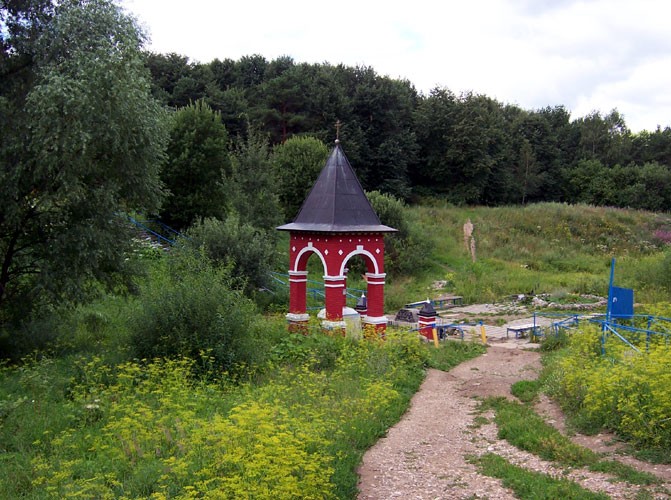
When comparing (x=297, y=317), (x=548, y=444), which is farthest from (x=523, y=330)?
(x=548, y=444)

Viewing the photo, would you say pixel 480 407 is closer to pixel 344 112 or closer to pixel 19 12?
pixel 19 12

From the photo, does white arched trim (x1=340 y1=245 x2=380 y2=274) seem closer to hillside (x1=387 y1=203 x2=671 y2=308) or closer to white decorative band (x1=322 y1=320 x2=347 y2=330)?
white decorative band (x1=322 y1=320 x2=347 y2=330)

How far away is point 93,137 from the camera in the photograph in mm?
11875

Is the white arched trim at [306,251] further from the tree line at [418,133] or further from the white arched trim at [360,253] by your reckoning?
the tree line at [418,133]

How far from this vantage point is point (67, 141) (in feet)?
37.6

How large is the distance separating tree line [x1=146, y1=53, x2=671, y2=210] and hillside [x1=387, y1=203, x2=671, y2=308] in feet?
16.6

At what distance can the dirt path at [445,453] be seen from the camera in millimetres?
7000

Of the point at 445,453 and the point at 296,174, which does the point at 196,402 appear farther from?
the point at 296,174

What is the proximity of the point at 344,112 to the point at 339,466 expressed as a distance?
126 ft

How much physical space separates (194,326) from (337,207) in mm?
5290

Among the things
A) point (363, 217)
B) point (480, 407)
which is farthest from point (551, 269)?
point (480, 407)

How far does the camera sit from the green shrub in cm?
1212

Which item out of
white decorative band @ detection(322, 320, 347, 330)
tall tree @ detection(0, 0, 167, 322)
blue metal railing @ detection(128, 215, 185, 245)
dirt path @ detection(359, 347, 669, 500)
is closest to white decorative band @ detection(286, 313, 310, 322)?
white decorative band @ detection(322, 320, 347, 330)

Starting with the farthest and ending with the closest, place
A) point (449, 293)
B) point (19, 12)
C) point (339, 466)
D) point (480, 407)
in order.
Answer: point (449, 293) < point (19, 12) < point (480, 407) < point (339, 466)
